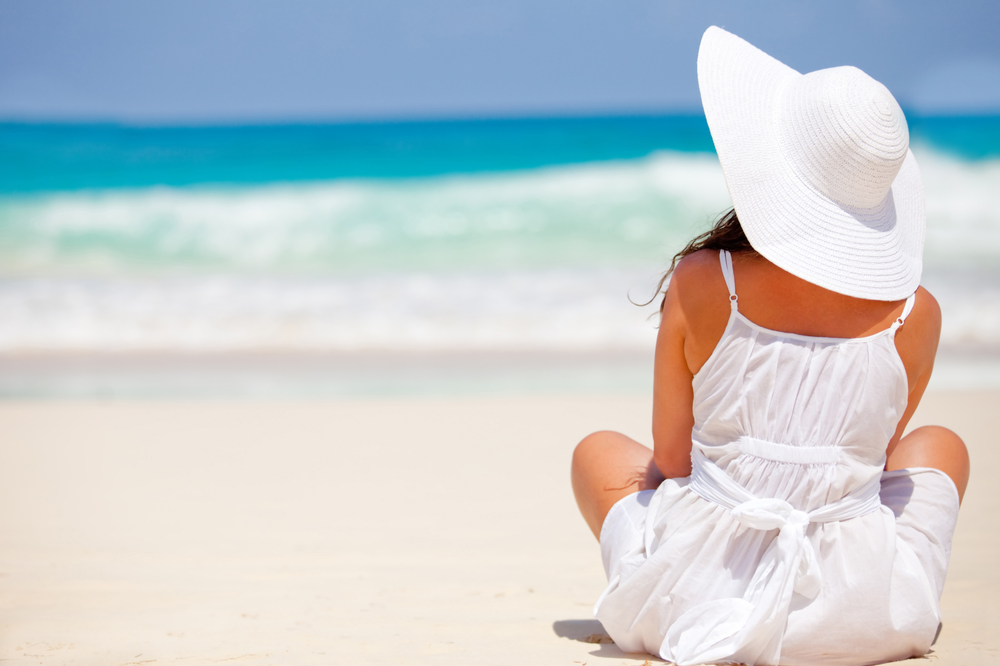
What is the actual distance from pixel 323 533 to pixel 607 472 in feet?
4.09

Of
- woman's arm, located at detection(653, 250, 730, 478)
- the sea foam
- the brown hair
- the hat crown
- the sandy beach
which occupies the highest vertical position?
the sea foam

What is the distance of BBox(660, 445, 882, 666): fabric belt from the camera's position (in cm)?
128

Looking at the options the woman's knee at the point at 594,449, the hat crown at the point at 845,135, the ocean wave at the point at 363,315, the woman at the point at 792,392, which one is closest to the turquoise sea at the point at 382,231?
the ocean wave at the point at 363,315

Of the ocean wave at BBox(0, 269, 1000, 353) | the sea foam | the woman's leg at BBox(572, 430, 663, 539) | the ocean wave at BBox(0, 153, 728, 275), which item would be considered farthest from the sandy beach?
the ocean wave at BBox(0, 153, 728, 275)

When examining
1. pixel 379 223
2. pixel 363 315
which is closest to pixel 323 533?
Answer: pixel 363 315

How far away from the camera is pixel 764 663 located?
133 centimetres

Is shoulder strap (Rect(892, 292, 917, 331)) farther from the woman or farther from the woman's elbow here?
the woman's elbow

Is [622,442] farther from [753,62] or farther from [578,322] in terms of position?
[578,322]

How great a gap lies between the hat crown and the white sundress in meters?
0.20

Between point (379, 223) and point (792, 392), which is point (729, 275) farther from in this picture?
point (379, 223)

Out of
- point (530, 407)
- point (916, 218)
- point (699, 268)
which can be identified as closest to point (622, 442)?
point (699, 268)

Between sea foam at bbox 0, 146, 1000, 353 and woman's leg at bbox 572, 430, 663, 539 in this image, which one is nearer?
woman's leg at bbox 572, 430, 663, 539

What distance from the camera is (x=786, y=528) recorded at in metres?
1.29

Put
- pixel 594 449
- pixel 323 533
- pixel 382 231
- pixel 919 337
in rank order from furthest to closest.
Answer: pixel 382 231, pixel 323 533, pixel 594 449, pixel 919 337
